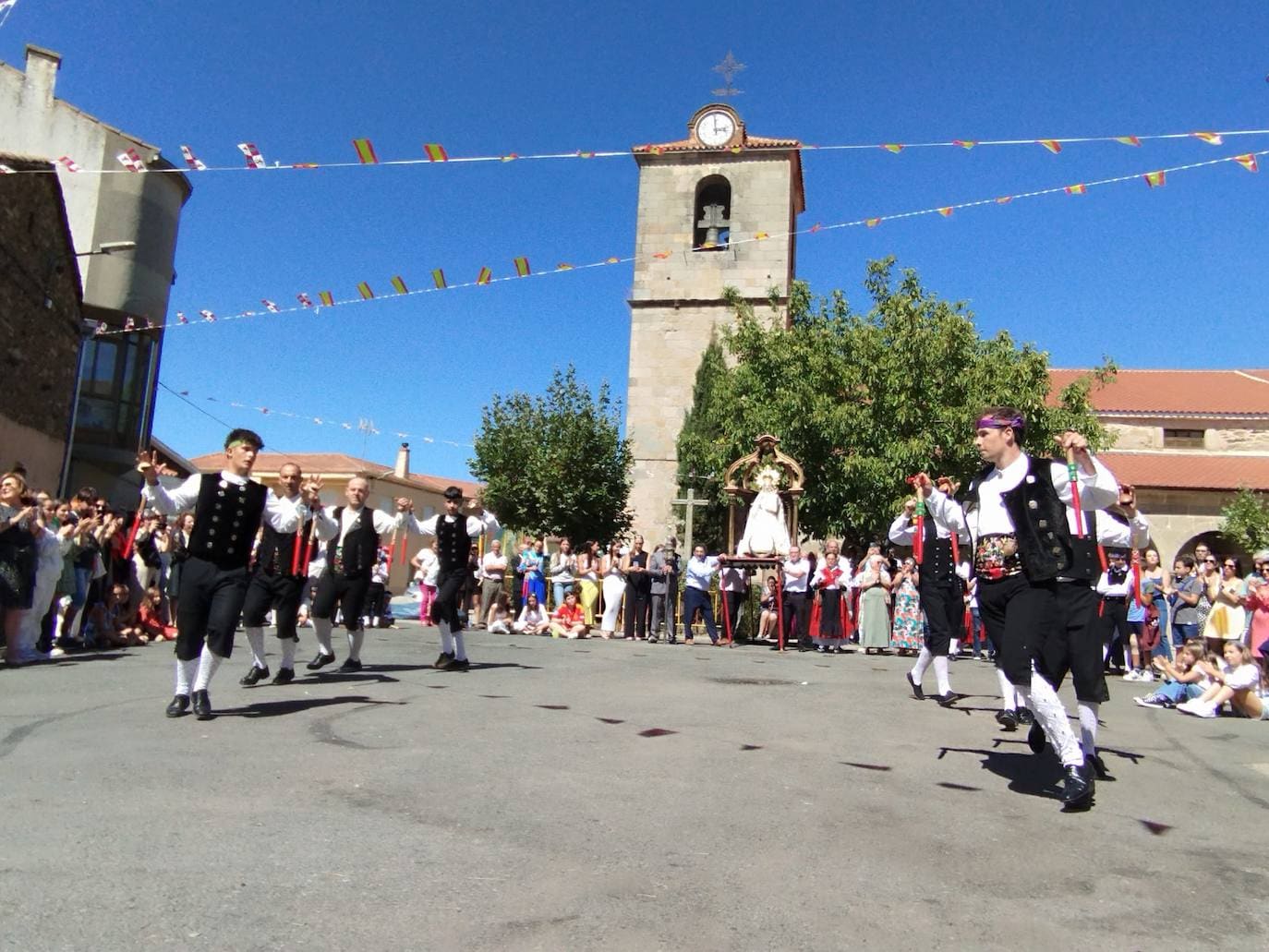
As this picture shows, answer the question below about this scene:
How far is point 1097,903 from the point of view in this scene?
11.8 feet

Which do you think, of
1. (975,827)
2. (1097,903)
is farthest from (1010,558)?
(1097,903)

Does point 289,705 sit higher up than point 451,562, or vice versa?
point 451,562

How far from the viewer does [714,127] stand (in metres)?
36.0

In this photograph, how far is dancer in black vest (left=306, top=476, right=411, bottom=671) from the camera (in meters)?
9.59

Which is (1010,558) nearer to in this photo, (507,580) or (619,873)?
(619,873)

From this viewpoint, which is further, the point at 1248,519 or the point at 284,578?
the point at 1248,519

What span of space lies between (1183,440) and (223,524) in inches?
1547

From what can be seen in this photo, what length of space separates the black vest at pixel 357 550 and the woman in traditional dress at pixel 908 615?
32.6 ft

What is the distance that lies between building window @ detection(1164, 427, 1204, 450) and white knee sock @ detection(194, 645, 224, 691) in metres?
39.1

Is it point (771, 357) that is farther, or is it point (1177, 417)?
point (1177, 417)

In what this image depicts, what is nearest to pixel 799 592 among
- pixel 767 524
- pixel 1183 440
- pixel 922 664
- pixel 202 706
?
pixel 767 524

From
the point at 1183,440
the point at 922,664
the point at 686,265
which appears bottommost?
the point at 922,664

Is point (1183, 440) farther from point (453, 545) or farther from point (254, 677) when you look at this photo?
point (254, 677)

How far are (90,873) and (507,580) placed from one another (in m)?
19.0
